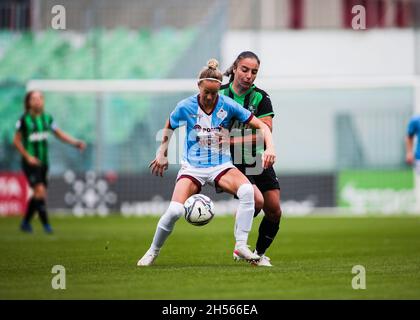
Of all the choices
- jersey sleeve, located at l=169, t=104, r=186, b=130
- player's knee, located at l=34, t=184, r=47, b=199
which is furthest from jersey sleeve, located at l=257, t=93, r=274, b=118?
player's knee, located at l=34, t=184, r=47, b=199

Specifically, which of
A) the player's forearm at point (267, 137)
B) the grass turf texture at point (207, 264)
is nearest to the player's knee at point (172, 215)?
the grass turf texture at point (207, 264)

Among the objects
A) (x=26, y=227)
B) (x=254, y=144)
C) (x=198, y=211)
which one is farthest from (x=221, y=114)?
(x=26, y=227)

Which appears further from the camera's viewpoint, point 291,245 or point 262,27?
point 262,27

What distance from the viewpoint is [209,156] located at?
9.95m

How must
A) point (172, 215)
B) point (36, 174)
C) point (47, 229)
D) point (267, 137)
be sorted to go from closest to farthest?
point (172, 215) → point (267, 137) → point (47, 229) → point (36, 174)

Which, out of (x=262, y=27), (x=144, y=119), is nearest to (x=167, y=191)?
(x=144, y=119)

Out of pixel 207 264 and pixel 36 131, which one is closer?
pixel 207 264

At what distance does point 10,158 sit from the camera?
2559cm

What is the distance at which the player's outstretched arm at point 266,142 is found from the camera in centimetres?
955

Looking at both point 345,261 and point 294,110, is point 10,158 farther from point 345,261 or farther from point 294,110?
point 345,261

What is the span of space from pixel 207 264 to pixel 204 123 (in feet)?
5.15

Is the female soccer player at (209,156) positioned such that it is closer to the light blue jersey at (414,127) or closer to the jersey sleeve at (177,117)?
the jersey sleeve at (177,117)

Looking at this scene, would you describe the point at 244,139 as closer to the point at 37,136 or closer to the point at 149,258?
the point at 149,258
